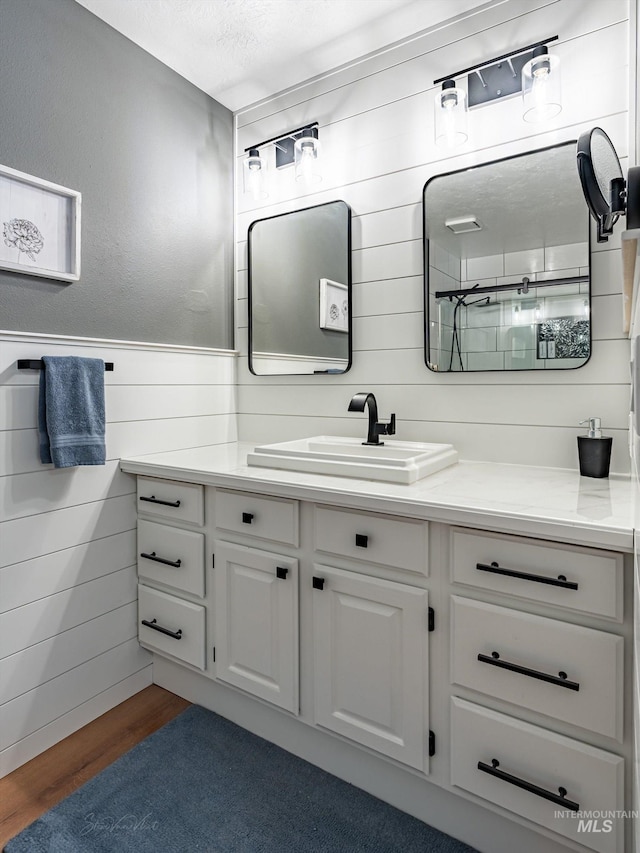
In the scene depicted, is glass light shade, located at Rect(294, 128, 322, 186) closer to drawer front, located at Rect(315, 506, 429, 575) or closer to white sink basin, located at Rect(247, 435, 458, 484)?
white sink basin, located at Rect(247, 435, 458, 484)

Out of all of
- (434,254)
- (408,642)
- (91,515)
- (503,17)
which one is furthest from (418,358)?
(91,515)

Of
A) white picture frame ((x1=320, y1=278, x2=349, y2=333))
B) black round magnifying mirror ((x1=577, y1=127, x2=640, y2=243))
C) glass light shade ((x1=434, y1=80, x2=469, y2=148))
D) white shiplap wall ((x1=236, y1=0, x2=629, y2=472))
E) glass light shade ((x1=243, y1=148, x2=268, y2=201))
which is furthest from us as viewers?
glass light shade ((x1=243, y1=148, x2=268, y2=201))

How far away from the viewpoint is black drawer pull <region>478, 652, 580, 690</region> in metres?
1.06

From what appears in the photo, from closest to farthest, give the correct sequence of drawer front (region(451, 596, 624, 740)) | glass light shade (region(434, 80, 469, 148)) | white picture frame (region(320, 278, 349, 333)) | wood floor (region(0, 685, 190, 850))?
drawer front (region(451, 596, 624, 740)) < wood floor (region(0, 685, 190, 850)) < glass light shade (region(434, 80, 469, 148)) < white picture frame (region(320, 278, 349, 333))

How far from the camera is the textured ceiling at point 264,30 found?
1.77 meters

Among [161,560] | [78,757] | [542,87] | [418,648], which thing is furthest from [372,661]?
[542,87]

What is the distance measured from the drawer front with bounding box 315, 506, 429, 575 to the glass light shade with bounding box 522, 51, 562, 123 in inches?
55.1

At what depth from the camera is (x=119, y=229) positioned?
1894 millimetres

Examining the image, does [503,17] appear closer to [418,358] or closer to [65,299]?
[418,358]

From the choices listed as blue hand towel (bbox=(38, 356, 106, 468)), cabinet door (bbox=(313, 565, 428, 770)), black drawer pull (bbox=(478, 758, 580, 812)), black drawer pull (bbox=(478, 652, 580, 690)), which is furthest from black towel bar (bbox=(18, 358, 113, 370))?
black drawer pull (bbox=(478, 758, 580, 812))

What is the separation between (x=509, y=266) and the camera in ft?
5.52

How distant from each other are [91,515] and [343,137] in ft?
5.95

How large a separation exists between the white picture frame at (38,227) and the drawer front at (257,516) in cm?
96

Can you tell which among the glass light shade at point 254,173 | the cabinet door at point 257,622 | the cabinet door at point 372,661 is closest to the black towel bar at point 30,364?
the cabinet door at point 257,622
